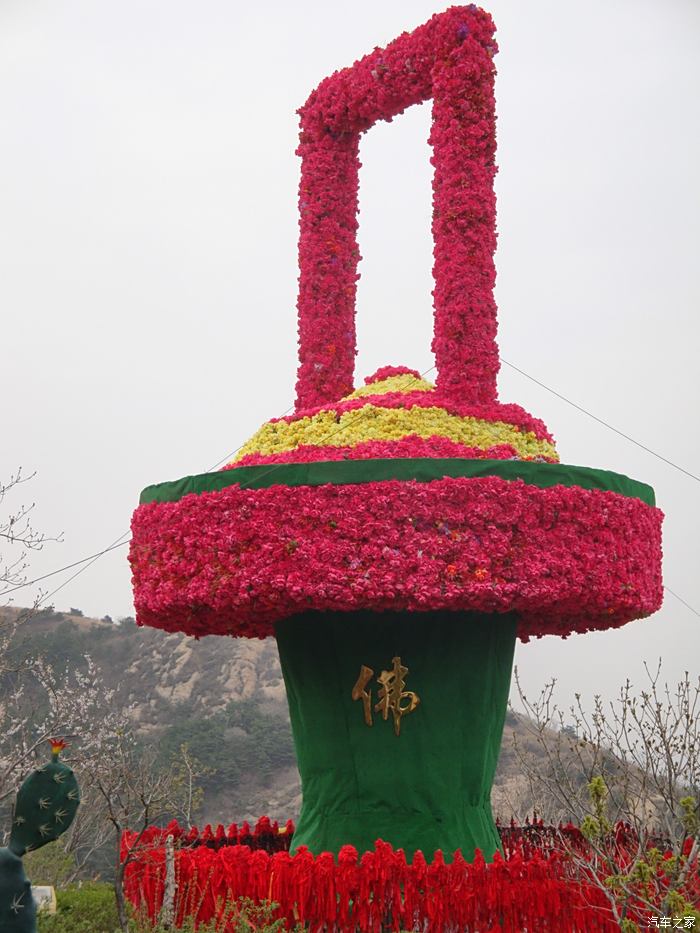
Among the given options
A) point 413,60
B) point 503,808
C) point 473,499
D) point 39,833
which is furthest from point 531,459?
point 503,808

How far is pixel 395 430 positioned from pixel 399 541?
1310 mm

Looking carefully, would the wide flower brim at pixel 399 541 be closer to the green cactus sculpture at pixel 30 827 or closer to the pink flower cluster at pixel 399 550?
the pink flower cluster at pixel 399 550

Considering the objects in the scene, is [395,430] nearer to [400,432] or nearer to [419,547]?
[400,432]

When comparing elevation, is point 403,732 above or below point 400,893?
above

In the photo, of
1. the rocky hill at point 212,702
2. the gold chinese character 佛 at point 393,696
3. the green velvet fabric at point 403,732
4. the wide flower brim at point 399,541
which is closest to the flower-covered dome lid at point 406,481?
the wide flower brim at point 399,541

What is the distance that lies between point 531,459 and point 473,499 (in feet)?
3.80

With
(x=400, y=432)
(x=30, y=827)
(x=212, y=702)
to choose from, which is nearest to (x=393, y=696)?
(x=400, y=432)

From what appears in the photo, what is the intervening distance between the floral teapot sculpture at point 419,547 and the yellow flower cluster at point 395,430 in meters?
0.02

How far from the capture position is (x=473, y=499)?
802 centimetres

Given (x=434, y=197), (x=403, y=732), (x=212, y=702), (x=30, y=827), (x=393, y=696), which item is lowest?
(x=30, y=827)

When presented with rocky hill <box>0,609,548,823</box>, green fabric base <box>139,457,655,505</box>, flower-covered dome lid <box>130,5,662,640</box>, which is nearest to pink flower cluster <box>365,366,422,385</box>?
flower-covered dome lid <box>130,5,662,640</box>

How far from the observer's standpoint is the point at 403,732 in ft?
28.8

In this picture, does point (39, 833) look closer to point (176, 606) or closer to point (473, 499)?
point (176, 606)

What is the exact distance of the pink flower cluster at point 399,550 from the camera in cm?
789
